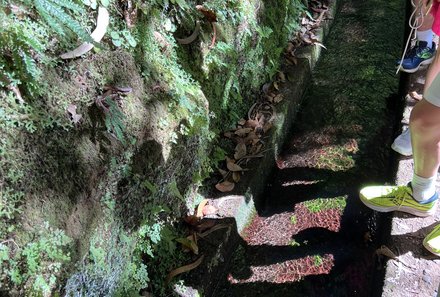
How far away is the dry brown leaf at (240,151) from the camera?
3.64 m

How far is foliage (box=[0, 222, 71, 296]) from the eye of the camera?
6.27 ft

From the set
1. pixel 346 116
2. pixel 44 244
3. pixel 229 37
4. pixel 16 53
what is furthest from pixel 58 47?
pixel 346 116

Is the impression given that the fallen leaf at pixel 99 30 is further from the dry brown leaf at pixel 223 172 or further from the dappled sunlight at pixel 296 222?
the dappled sunlight at pixel 296 222

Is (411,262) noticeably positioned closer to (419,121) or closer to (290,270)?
(290,270)

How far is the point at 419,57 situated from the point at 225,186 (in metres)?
2.54

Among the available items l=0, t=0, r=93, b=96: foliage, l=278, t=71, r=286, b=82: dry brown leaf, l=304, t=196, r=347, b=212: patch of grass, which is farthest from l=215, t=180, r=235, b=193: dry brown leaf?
l=0, t=0, r=93, b=96: foliage

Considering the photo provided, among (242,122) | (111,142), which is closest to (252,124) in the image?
(242,122)

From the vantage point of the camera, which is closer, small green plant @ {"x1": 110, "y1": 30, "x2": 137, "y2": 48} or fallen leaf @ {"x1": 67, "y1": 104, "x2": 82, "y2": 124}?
fallen leaf @ {"x1": 67, "y1": 104, "x2": 82, "y2": 124}

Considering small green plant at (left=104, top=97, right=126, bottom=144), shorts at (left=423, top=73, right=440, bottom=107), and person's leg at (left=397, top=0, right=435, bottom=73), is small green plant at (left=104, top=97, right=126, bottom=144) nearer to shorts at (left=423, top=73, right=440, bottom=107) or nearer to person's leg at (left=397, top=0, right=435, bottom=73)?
shorts at (left=423, top=73, right=440, bottom=107)

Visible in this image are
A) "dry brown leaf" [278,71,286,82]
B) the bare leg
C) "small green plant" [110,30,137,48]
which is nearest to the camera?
"small green plant" [110,30,137,48]

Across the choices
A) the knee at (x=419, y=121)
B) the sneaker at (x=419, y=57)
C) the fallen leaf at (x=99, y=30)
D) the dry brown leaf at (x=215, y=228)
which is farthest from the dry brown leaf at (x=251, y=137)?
the sneaker at (x=419, y=57)

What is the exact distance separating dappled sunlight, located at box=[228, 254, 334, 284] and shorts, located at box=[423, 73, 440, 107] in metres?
1.36

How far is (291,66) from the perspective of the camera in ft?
15.1

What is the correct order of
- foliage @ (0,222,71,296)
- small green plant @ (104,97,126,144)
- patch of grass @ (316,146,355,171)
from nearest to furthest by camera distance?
foliage @ (0,222,71,296)
small green plant @ (104,97,126,144)
patch of grass @ (316,146,355,171)
